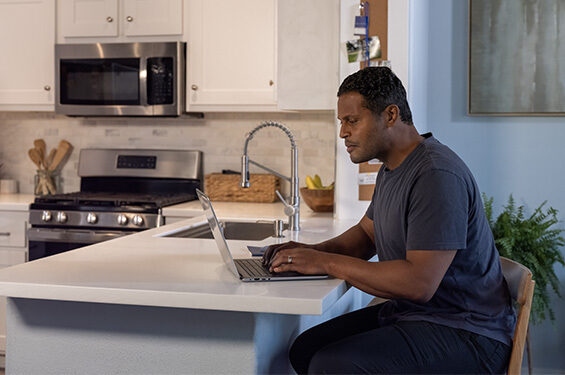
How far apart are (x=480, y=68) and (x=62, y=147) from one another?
2.73 meters

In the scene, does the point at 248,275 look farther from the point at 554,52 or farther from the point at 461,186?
the point at 554,52

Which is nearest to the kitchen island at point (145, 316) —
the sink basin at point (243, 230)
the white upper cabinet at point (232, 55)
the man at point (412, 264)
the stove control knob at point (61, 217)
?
the man at point (412, 264)

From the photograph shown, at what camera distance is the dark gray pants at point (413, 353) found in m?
1.61

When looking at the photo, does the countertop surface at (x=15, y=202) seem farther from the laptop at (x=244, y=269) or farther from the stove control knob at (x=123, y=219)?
the laptop at (x=244, y=269)

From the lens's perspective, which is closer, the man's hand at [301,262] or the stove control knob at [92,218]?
the man's hand at [301,262]

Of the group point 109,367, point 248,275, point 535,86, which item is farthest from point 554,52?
point 109,367

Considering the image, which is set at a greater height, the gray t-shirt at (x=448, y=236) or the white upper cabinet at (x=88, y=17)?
the white upper cabinet at (x=88, y=17)

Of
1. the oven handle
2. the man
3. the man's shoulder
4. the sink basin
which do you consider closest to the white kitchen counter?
the man

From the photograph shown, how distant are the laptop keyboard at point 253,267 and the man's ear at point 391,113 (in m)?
0.53

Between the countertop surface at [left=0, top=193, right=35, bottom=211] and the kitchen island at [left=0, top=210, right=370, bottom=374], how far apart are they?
2083mm

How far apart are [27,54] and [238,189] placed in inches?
62.0

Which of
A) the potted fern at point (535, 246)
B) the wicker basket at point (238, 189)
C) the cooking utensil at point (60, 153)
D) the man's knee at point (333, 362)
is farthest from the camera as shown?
the cooking utensil at point (60, 153)

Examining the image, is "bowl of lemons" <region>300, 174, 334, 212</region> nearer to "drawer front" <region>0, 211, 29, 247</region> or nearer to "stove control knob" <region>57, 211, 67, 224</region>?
"stove control knob" <region>57, 211, 67, 224</region>

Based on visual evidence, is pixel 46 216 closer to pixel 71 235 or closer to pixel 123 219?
pixel 71 235
